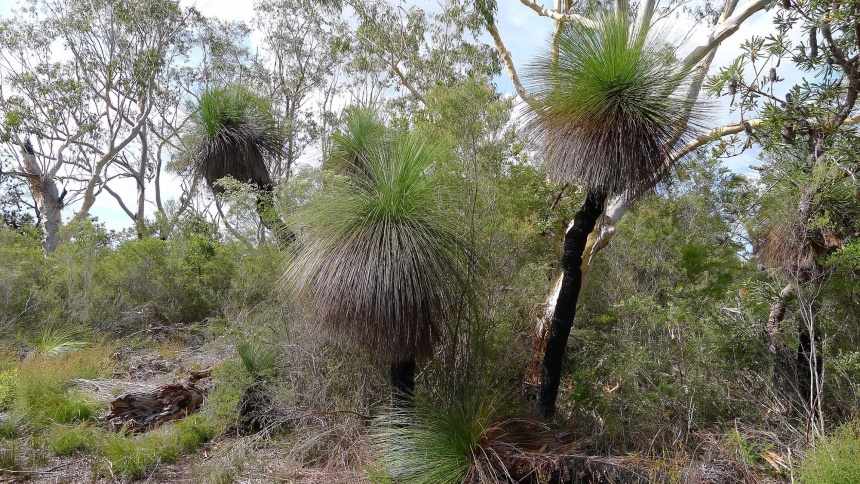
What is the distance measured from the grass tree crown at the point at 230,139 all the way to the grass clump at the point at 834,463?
24.4ft

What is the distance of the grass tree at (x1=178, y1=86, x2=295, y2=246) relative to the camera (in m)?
8.77

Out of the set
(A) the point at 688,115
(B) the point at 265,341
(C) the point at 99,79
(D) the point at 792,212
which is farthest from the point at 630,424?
(C) the point at 99,79

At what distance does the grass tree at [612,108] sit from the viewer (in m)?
4.74

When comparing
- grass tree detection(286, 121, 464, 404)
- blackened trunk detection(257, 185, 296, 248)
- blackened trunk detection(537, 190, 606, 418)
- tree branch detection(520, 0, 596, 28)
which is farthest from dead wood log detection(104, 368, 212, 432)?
tree branch detection(520, 0, 596, 28)

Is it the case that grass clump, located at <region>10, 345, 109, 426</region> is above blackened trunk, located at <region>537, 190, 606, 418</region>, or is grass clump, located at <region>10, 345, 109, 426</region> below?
below

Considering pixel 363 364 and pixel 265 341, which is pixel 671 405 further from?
pixel 265 341

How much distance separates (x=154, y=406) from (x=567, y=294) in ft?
15.7

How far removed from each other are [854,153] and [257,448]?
5.76 meters

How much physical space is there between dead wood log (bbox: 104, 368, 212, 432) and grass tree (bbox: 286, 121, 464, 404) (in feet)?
8.09

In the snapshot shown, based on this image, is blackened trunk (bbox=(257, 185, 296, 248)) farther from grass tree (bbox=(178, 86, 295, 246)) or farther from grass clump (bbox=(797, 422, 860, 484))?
grass clump (bbox=(797, 422, 860, 484))

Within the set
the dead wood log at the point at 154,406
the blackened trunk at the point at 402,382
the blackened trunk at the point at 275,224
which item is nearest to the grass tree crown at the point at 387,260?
the blackened trunk at the point at 402,382

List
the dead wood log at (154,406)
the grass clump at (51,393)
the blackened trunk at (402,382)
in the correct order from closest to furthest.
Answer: the blackened trunk at (402,382), the grass clump at (51,393), the dead wood log at (154,406)

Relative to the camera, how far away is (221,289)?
1084cm

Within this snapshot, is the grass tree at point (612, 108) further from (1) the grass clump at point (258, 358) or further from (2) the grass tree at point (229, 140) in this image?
(2) the grass tree at point (229, 140)
